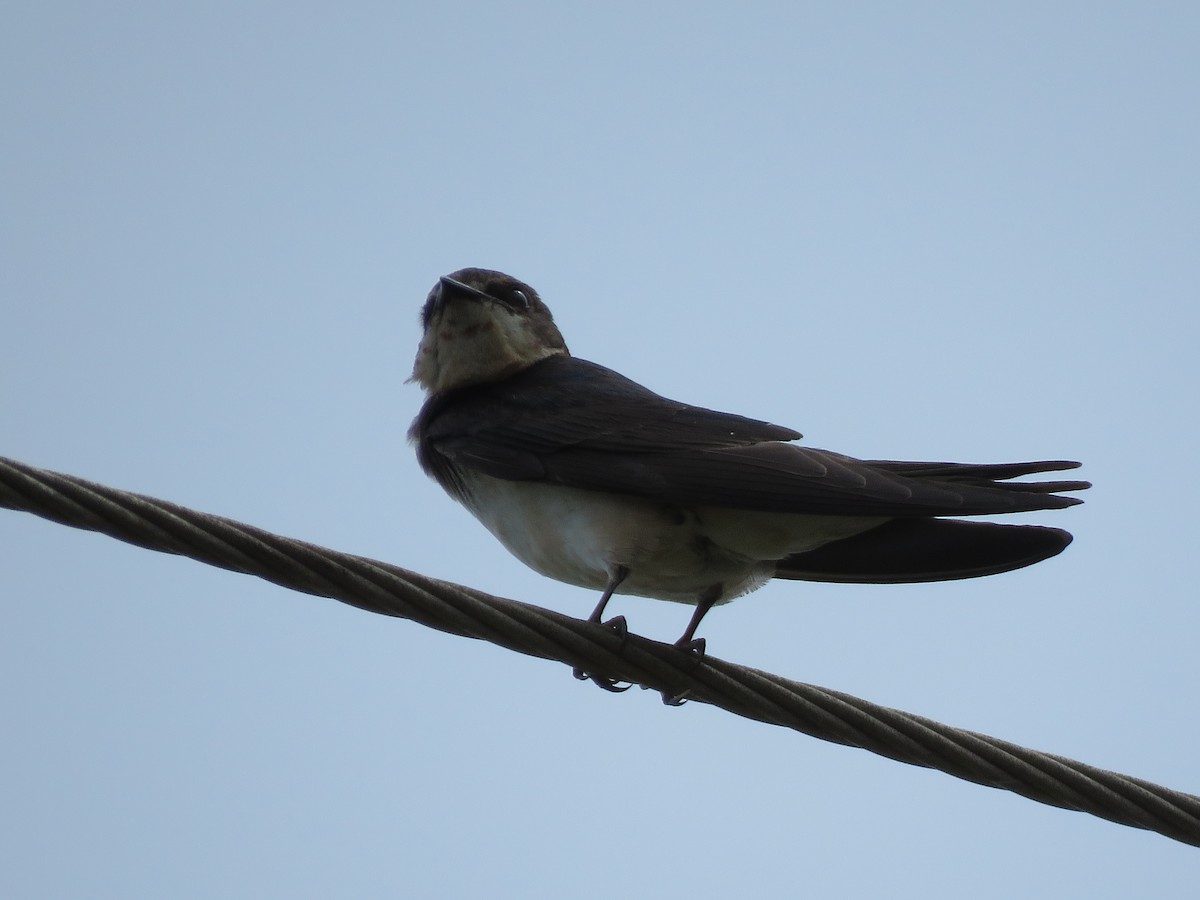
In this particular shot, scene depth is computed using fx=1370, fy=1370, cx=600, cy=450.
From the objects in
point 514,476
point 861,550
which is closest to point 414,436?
point 514,476

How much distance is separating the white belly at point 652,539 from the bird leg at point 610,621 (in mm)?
21

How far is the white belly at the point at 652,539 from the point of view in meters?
4.39

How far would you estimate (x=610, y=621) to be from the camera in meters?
3.79

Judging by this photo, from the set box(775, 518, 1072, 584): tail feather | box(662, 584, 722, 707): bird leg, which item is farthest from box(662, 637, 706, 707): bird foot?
box(775, 518, 1072, 584): tail feather

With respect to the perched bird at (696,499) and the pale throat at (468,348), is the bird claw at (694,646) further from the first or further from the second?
the pale throat at (468,348)

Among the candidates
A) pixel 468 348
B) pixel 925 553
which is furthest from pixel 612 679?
pixel 468 348

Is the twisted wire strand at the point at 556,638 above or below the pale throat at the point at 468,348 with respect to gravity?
below

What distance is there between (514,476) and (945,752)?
2059 millimetres

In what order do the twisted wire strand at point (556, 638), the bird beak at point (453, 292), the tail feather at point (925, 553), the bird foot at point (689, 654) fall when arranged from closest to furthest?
the twisted wire strand at point (556, 638) → the bird foot at point (689, 654) → the tail feather at point (925, 553) → the bird beak at point (453, 292)

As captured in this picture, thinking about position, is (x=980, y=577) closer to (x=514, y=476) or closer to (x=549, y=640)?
(x=514, y=476)

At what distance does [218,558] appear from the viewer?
109 inches

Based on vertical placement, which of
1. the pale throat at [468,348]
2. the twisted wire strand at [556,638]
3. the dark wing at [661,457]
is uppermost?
the pale throat at [468,348]

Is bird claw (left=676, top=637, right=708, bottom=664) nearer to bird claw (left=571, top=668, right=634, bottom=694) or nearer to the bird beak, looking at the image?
bird claw (left=571, top=668, right=634, bottom=694)

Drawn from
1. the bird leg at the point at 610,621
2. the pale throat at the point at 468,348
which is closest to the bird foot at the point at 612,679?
the bird leg at the point at 610,621
